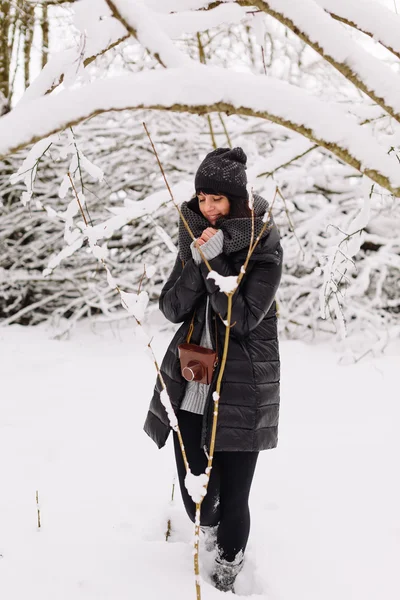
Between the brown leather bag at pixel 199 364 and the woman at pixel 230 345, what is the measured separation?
0.03 metres

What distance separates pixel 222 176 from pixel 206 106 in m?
0.76

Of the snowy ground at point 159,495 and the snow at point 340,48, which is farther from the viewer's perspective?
the snowy ground at point 159,495

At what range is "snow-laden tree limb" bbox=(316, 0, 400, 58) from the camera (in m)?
1.30

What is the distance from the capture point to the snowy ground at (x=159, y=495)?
2078 millimetres

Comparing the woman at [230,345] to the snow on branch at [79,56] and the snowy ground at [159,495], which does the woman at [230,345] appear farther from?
the snow on branch at [79,56]

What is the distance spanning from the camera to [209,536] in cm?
222

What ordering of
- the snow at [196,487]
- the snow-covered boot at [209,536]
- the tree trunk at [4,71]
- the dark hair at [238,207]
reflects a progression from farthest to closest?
the tree trunk at [4,71], the snow-covered boot at [209,536], the dark hair at [238,207], the snow at [196,487]

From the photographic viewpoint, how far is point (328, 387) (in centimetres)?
456

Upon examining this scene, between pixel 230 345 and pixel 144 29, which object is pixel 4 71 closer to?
pixel 230 345

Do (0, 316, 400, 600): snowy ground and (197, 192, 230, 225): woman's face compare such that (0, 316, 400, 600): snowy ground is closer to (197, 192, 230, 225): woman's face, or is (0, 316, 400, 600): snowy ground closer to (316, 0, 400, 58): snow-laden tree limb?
(197, 192, 230, 225): woman's face

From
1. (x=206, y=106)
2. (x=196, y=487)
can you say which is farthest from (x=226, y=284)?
(x=196, y=487)

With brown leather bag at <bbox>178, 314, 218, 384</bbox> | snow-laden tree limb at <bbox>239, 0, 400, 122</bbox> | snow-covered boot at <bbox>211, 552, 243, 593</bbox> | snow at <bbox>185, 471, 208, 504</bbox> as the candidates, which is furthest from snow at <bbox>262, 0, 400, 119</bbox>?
snow-covered boot at <bbox>211, 552, 243, 593</bbox>

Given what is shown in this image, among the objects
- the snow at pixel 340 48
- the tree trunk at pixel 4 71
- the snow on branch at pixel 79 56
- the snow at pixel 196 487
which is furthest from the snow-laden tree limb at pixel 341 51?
the tree trunk at pixel 4 71

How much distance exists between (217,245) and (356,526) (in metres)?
1.54
